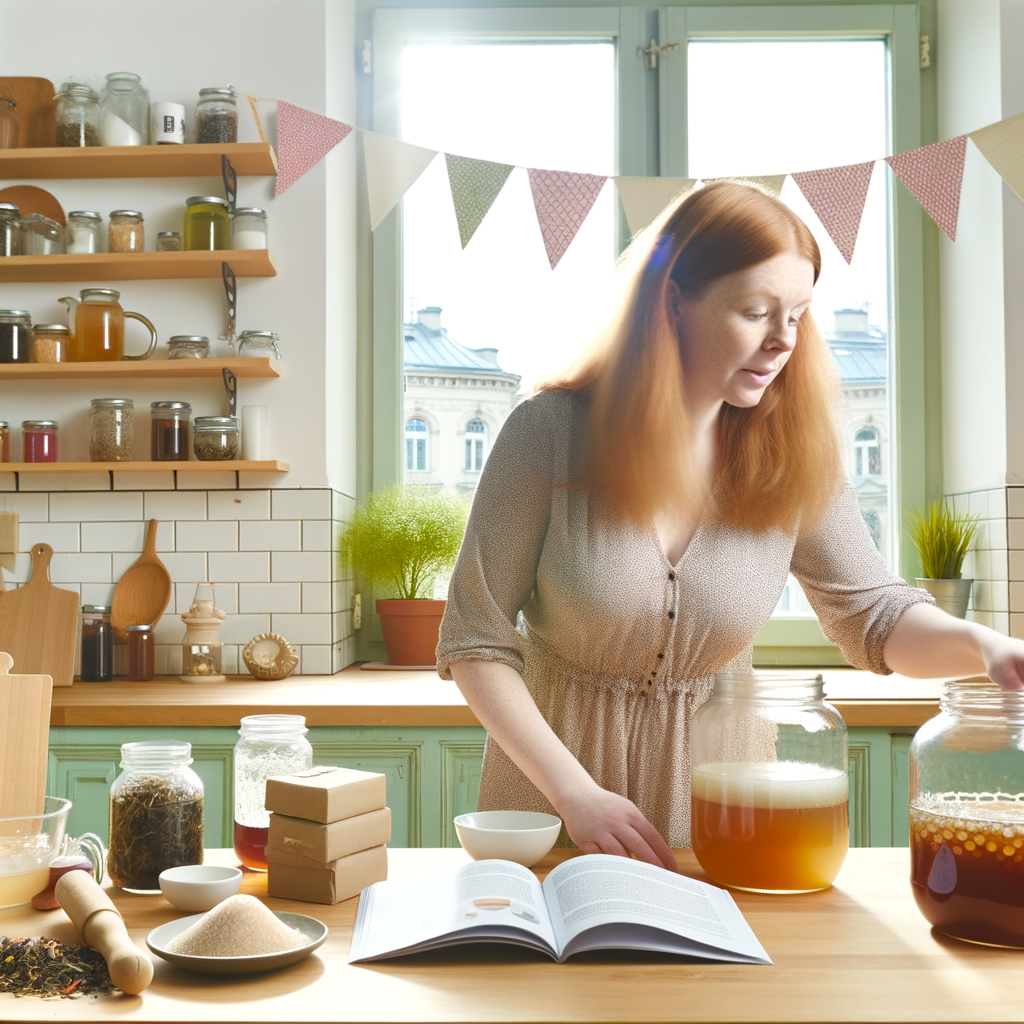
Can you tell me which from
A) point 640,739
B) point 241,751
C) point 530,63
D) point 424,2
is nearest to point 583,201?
point 530,63

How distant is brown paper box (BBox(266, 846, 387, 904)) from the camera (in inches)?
37.0

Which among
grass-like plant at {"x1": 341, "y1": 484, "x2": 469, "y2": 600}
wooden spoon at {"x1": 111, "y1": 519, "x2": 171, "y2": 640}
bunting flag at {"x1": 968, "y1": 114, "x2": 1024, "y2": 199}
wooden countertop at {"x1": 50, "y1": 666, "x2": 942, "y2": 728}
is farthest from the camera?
grass-like plant at {"x1": 341, "y1": 484, "x2": 469, "y2": 600}

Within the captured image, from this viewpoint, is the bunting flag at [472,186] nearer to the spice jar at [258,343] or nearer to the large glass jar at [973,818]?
the spice jar at [258,343]

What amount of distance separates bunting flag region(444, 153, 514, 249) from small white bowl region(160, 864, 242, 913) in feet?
5.77

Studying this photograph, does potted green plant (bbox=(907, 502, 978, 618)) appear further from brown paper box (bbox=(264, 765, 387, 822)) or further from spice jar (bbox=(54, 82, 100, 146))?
spice jar (bbox=(54, 82, 100, 146))

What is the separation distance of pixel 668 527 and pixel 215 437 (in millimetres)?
1487

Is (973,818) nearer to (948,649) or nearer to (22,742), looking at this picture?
(948,649)

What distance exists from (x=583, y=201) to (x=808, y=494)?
1.31 meters

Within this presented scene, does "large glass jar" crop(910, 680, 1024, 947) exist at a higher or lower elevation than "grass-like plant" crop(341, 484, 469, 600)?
lower

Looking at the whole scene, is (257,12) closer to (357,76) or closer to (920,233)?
(357,76)

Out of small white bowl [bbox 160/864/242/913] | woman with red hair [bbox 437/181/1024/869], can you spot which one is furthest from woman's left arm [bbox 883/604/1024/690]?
small white bowl [bbox 160/864/242/913]

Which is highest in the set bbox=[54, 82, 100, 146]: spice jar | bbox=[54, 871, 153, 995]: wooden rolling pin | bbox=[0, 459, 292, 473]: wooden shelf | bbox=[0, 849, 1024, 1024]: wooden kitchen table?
bbox=[54, 82, 100, 146]: spice jar

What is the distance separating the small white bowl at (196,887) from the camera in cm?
90

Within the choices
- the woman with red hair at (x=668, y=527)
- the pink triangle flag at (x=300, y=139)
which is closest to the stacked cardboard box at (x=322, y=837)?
the woman with red hair at (x=668, y=527)
